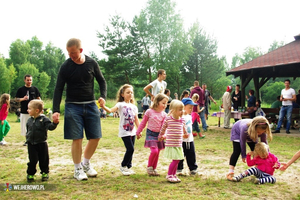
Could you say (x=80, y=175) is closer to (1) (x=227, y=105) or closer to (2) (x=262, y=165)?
(2) (x=262, y=165)

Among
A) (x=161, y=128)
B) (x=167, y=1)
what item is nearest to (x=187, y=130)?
(x=161, y=128)

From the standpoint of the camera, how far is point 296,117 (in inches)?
450

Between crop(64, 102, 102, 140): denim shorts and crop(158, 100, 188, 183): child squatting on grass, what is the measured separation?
106cm

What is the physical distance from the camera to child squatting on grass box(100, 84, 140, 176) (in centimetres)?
457

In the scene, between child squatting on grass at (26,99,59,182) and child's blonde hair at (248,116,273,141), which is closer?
child's blonde hair at (248,116,273,141)

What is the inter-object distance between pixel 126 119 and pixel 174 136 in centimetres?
92

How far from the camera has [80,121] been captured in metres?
4.18

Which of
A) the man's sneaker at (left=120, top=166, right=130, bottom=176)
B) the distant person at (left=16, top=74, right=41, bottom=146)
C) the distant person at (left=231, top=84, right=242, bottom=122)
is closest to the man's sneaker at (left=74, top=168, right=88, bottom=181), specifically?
the man's sneaker at (left=120, top=166, right=130, bottom=176)

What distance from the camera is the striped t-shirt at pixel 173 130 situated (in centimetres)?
421

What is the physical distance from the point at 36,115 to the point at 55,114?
1.81 feet

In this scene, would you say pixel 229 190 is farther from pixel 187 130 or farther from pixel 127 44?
pixel 127 44

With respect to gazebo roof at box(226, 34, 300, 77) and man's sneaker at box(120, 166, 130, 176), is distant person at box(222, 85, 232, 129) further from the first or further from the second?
man's sneaker at box(120, 166, 130, 176)

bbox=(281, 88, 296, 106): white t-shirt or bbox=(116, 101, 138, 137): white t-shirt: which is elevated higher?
bbox=(281, 88, 296, 106): white t-shirt

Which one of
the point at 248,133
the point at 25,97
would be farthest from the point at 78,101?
the point at 25,97
